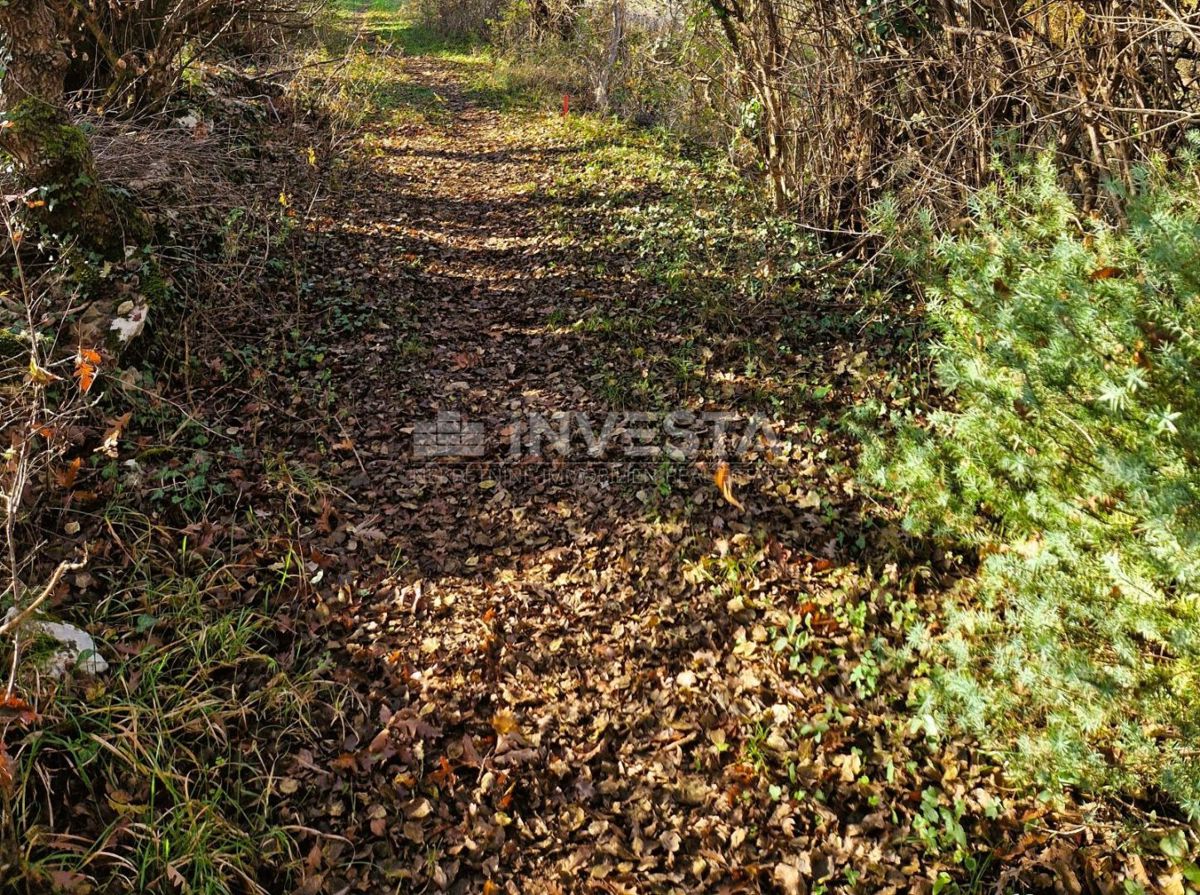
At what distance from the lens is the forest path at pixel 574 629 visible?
2.84m

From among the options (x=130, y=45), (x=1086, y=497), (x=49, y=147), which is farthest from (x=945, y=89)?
(x=130, y=45)

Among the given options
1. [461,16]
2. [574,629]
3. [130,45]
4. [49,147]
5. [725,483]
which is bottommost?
[574,629]

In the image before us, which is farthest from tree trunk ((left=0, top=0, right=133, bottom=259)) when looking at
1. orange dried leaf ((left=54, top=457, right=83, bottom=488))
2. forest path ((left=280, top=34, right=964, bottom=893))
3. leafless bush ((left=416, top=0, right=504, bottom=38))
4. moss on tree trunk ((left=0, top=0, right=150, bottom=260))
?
leafless bush ((left=416, top=0, right=504, bottom=38))

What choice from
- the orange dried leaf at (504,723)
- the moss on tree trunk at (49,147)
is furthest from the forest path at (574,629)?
the moss on tree trunk at (49,147)

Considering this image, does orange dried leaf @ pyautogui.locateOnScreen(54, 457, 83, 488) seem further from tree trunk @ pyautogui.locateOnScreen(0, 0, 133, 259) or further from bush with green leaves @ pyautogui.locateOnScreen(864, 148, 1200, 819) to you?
bush with green leaves @ pyautogui.locateOnScreen(864, 148, 1200, 819)

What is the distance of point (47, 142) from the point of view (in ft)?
14.9

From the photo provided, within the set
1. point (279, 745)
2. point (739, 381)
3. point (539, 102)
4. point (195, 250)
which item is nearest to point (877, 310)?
point (739, 381)

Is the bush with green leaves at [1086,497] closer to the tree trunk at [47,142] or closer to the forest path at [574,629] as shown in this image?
the forest path at [574,629]

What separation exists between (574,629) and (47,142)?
451 centimetres

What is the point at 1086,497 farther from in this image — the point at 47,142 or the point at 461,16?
the point at 461,16

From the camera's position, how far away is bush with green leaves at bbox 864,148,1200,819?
7.04 feet

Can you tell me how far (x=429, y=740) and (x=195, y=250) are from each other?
4.56 m

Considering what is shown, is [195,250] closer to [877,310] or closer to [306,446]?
[306,446]

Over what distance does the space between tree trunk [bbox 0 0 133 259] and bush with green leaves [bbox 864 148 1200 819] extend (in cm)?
526
